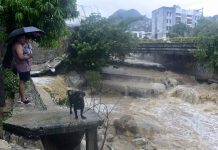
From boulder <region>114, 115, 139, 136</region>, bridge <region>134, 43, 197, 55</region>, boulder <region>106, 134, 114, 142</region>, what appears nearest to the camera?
boulder <region>106, 134, 114, 142</region>

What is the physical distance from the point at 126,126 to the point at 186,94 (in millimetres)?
6839

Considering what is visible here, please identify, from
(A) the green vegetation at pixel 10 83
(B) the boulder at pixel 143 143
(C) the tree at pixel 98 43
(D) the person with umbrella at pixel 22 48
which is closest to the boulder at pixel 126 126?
(B) the boulder at pixel 143 143

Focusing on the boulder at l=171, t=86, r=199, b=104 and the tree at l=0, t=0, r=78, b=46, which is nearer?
the tree at l=0, t=0, r=78, b=46

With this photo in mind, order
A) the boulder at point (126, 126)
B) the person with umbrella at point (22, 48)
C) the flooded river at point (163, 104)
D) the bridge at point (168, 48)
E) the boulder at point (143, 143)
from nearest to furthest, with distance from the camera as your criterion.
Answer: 1. the person with umbrella at point (22, 48)
2. the boulder at point (143, 143)
3. the boulder at point (126, 126)
4. the flooded river at point (163, 104)
5. the bridge at point (168, 48)

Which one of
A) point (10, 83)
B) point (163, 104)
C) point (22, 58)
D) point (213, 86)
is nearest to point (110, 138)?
point (10, 83)

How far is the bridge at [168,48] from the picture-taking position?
883 inches

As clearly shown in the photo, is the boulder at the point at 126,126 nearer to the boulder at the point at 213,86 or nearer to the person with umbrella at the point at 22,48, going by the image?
the person with umbrella at the point at 22,48

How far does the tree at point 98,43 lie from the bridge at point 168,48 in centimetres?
219

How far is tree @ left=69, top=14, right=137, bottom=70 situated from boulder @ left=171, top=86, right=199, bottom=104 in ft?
14.0

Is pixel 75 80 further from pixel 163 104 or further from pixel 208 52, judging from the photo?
pixel 208 52

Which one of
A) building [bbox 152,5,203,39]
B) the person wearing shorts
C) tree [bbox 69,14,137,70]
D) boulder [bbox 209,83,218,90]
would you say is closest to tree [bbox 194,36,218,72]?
boulder [bbox 209,83,218,90]

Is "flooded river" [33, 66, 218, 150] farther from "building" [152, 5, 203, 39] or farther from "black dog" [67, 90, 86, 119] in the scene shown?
"building" [152, 5, 203, 39]

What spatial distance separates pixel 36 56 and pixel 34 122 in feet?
50.7

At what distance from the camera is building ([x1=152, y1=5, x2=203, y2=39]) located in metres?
56.3
